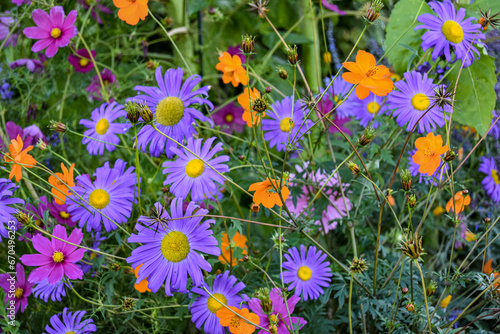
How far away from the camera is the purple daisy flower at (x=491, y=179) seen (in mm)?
723

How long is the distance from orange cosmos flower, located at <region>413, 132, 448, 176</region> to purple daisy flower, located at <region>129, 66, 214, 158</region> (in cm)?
24

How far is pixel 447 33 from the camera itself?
550 mm

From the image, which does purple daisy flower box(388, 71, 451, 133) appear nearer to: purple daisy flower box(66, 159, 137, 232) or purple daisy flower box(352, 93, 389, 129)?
purple daisy flower box(352, 93, 389, 129)

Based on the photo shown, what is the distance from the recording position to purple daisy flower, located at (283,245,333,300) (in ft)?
1.82

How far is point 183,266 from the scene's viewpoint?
1.53 ft

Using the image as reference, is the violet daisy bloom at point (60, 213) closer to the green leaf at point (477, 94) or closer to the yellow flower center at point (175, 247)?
the yellow flower center at point (175, 247)

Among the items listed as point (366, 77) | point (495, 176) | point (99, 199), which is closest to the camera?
point (366, 77)

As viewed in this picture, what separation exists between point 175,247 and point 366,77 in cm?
26

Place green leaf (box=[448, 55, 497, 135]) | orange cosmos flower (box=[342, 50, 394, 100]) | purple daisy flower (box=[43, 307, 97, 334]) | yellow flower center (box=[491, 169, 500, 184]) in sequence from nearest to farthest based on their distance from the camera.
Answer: orange cosmos flower (box=[342, 50, 394, 100]) → purple daisy flower (box=[43, 307, 97, 334]) → green leaf (box=[448, 55, 497, 135]) → yellow flower center (box=[491, 169, 500, 184])


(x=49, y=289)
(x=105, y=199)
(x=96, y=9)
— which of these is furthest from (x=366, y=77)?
(x=96, y=9)

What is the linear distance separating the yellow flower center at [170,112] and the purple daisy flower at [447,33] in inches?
12.2

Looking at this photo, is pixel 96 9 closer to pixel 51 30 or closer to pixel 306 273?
pixel 51 30

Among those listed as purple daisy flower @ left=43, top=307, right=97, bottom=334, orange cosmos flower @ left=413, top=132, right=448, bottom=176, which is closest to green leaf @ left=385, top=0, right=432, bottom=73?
orange cosmos flower @ left=413, top=132, right=448, bottom=176

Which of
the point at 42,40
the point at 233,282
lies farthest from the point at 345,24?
the point at 233,282
